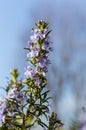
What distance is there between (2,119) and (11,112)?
0.11 meters

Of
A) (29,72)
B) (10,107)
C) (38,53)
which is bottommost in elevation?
(10,107)

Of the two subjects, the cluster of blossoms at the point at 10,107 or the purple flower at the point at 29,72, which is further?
the purple flower at the point at 29,72

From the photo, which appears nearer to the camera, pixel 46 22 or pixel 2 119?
pixel 2 119

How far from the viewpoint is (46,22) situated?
478 cm

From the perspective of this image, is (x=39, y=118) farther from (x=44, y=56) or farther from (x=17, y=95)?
(x=44, y=56)

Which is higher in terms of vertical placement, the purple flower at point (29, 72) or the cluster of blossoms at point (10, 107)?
the purple flower at point (29, 72)

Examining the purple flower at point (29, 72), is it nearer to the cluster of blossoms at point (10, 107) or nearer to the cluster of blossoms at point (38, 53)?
the cluster of blossoms at point (38, 53)

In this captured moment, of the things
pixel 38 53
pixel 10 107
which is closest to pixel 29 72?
pixel 38 53

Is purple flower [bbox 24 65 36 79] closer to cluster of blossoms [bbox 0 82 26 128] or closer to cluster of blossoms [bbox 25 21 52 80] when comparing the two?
cluster of blossoms [bbox 25 21 52 80]

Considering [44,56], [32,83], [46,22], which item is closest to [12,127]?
[32,83]

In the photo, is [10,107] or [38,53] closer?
[10,107]

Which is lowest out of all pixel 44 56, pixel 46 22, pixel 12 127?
pixel 12 127

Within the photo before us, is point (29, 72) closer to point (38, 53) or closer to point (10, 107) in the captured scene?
point (38, 53)

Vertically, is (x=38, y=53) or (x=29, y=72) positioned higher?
(x=38, y=53)
